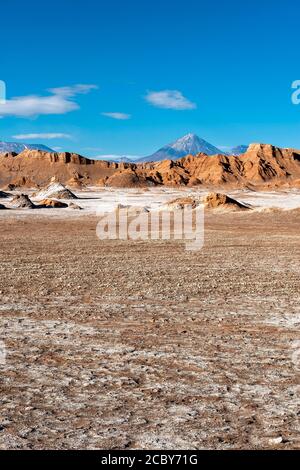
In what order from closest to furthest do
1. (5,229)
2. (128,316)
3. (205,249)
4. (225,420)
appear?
1. (225,420)
2. (128,316)
3. (205,249)
4. (5,229)

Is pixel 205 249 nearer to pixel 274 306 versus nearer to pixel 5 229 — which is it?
pixel 274 306

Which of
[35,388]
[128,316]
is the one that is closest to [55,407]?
[35,388]

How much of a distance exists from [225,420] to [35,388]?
2.74 metres

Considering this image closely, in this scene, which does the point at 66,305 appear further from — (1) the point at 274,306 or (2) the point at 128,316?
(1) the point at 274,306

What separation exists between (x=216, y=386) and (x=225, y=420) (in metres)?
1.13

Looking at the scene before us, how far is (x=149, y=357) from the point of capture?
29.9ft

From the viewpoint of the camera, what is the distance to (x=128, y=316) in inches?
469

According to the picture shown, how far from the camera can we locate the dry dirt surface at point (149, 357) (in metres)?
6.42

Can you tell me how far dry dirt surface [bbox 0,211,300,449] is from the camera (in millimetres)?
6418

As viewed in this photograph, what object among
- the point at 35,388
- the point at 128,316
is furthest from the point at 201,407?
the point at 128,316

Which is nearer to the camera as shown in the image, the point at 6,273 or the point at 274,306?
the point at 274,306
